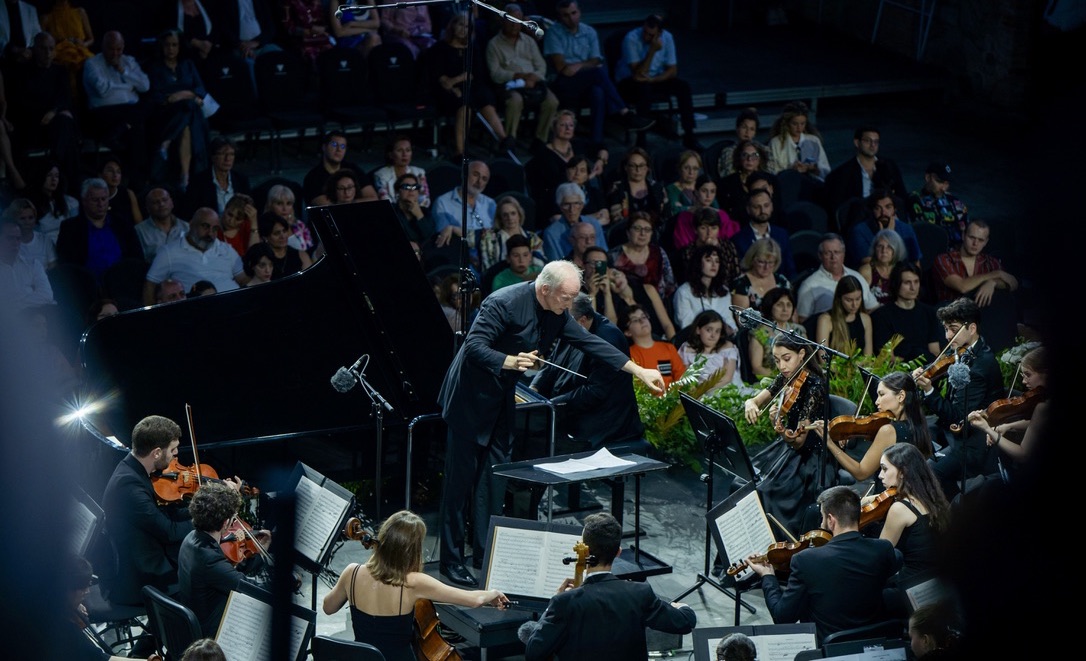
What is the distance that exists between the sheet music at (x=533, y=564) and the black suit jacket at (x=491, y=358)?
1.00m

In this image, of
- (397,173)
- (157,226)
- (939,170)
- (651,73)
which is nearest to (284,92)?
(397,173)

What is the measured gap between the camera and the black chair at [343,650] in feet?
14.2

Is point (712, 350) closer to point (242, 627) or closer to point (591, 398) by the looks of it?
point (591, 398)

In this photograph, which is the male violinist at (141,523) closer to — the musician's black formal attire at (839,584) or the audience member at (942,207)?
the musician's black formal attire at (839,584)

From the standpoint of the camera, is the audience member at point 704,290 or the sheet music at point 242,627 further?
the audience member at point 704,290

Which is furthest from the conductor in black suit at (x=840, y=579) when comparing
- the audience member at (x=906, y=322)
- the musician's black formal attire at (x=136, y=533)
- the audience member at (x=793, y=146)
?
the audience member at (x=793, y=146)

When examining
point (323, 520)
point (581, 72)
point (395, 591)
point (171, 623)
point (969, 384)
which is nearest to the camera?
point (171, 623)

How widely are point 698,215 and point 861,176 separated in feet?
6.93

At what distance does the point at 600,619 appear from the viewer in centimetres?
473

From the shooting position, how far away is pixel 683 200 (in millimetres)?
10312

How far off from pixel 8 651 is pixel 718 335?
7834 mm

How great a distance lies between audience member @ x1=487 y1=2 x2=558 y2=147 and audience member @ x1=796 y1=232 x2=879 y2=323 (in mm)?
3362

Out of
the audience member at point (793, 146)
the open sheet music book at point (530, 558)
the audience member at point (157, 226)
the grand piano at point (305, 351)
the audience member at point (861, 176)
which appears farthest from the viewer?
the audience member at point (793, 146)

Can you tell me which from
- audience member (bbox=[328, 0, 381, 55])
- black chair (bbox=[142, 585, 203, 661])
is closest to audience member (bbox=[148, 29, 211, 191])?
audience member (bbox=[328, 0, 381, 55])
